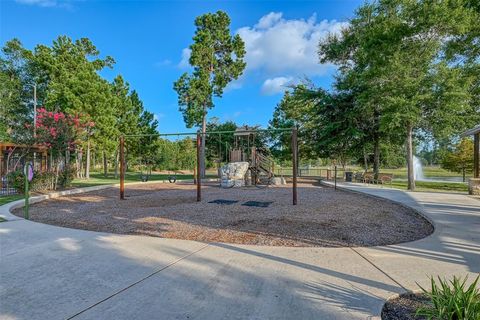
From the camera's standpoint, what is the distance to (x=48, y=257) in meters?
4.07

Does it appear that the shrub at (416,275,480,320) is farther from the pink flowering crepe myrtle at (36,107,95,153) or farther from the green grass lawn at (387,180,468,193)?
the pink flowering crepe myrtle at (36,107,95,153)

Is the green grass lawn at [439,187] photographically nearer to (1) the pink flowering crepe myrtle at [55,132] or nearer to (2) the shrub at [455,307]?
(2) the shrub at [455,307]

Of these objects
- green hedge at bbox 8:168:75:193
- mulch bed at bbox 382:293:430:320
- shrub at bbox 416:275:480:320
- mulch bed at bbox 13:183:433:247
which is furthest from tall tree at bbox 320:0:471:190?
green hedge at bbox 8:168:75:193

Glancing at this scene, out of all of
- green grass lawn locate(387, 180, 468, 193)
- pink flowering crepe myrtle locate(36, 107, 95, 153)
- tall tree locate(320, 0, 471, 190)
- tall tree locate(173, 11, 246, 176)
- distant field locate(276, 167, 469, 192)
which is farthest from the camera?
tall tree locate(173, 11, 246, 176)

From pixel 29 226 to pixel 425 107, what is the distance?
16875 millimetres

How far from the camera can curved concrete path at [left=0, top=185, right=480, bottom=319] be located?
2.61 m

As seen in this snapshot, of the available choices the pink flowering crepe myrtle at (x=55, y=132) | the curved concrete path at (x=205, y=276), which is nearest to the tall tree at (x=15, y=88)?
the pink flowering crepe myrtle at (x=55, y=132)

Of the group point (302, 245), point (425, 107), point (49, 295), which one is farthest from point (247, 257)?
point (425, 107)

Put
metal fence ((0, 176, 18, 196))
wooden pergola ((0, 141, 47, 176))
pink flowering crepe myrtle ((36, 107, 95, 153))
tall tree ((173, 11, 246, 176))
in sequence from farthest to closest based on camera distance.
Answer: tall tree ((173, 11, 246, 176))
wooden pergola ((0, 141, 47, 176))
pink flowering crepe myrtle ((36, 107, 95, 153))
metal fence ((0, 176, 18, 196))

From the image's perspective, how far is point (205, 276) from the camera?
3.39m

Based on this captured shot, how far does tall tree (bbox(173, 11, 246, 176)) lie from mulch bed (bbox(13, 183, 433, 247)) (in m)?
16.9

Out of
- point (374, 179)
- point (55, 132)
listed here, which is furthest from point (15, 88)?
point (374, 179)

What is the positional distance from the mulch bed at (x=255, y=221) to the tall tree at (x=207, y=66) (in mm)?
16939

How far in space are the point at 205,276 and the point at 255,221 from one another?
3595 mm
